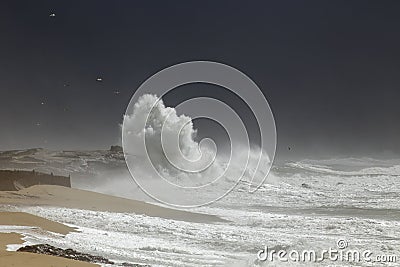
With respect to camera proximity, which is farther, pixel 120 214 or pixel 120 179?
pixel 120 179

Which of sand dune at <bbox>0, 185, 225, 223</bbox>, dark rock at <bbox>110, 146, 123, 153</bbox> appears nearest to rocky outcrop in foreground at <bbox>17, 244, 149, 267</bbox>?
sand dune at <bbox>0, 185, 225, 223</bbox>

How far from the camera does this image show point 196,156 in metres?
61.0

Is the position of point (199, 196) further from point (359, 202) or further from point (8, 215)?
point (8, 215)

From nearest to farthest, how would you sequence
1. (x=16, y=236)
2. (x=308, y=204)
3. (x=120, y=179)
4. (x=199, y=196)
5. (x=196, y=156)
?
(x=16, y=236) → (x=308, y=204) → (x=199, y=196) → (x=120, y=179) → (x=196, y=156)

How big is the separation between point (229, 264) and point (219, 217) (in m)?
14.6

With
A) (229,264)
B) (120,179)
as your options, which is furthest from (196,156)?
(229,264)

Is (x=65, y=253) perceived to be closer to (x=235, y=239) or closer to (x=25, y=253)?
(x=25, y=253)
